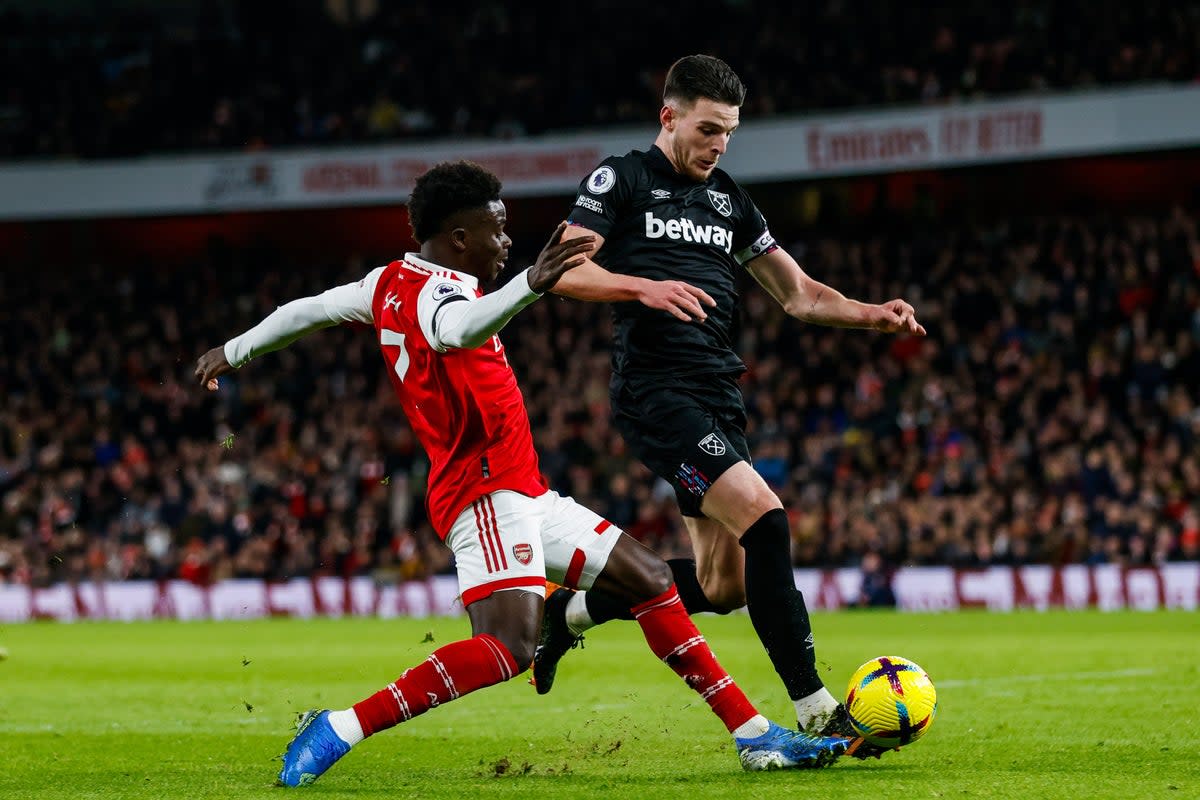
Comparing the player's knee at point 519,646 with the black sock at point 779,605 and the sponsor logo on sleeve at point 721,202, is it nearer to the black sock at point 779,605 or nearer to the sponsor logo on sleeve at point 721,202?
the black sock at point 779,605

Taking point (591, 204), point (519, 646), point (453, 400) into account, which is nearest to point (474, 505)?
point (453, 400)

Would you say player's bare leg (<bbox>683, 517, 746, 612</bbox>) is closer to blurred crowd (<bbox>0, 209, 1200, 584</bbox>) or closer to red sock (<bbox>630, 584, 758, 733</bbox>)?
red sock (<bbox>630, 584, 758, 733</bbox>)

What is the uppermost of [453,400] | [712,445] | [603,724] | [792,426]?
[792,426]

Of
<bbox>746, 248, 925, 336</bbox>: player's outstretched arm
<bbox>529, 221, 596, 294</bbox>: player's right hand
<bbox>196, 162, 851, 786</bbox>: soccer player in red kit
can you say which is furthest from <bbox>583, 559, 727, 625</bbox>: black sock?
Answer: <bbox>529, 221, 596, 294</bbox>: player's right hand

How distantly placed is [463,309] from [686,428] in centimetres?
126

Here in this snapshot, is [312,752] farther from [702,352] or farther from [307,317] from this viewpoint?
[702,352]

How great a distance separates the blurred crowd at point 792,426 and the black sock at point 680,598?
12.8 metres

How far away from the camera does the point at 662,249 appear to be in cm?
668

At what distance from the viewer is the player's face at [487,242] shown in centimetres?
599

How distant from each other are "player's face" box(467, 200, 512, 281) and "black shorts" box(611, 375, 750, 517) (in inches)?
34.8

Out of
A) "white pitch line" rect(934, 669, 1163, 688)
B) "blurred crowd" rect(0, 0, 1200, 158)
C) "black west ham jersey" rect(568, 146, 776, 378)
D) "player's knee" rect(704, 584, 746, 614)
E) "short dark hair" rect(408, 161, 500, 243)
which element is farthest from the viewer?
"blurred crowd" rect(0, 0, 1200, 158)

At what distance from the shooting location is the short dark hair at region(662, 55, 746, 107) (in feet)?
21.3

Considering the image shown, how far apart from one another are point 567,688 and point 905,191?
20511mm

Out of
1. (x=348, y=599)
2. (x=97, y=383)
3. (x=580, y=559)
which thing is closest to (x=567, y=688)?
(x=580, y=559)
